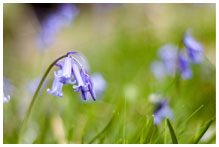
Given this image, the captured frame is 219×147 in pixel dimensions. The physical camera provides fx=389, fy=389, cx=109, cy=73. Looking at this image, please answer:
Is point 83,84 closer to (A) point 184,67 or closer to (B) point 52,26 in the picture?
(A) point 184,67

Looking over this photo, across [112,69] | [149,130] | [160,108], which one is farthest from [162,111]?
[112,69]

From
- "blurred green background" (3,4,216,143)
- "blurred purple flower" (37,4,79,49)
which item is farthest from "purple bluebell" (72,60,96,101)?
"blurred purple flower" (37,4,79,49)

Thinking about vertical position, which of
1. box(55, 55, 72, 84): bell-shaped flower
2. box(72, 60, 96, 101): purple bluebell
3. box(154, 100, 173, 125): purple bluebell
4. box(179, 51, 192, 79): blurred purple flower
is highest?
box(55, 55, 72, 84): bell-shaped flower

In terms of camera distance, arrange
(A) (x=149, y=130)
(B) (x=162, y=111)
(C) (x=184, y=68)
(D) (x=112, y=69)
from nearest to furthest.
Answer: (A) (x=149, y=130), (B) (x=162, y=111), (C) (x=184, y=68), (D) (x=112, y=69)

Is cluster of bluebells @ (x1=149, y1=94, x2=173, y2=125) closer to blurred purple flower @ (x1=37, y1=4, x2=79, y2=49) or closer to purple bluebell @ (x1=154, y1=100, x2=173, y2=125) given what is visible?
purple bluebell @ (x1=154, y1=100, x2=173, y2=125)

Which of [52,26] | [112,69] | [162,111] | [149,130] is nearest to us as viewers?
[149,130]
